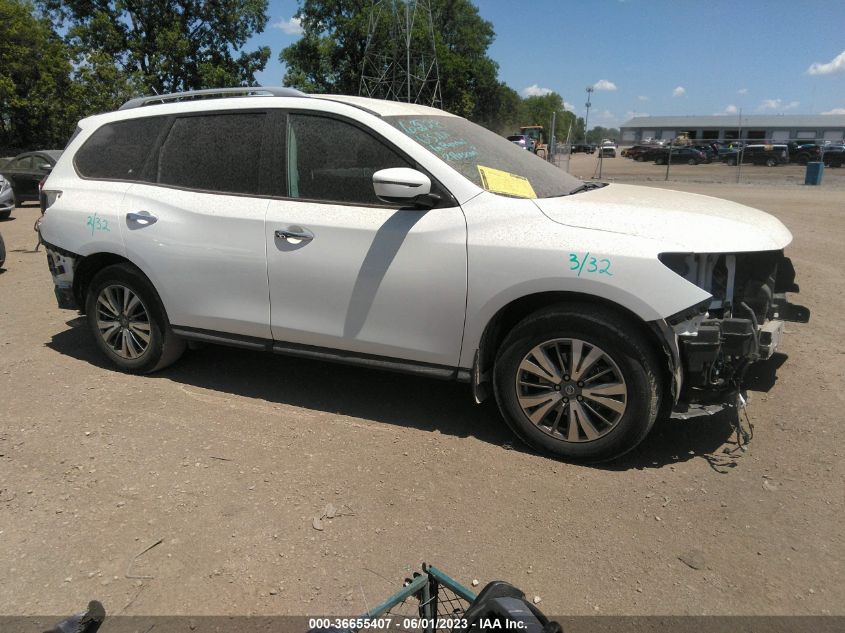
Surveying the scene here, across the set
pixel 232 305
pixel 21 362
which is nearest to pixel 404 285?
pixel 232 305

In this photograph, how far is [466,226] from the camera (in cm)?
358

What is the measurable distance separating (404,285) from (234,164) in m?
1.49

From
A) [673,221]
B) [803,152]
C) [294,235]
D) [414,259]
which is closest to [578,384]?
[673,221]

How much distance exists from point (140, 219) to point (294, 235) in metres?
1.28

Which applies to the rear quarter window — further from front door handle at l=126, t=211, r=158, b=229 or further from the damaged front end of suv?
the damaged front end of suv

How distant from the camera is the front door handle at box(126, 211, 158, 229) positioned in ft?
14.6

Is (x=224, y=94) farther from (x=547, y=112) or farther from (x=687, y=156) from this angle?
(x=547, y=112)

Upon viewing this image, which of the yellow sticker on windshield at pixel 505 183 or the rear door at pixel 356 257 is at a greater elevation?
the yellow sticker on windshield at pixel 505 183

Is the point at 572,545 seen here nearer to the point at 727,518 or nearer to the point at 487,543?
the point at 487,543

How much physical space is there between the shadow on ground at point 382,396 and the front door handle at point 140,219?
3.71 ft

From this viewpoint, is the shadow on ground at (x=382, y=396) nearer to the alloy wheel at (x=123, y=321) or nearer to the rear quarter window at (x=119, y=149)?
the alloy wheel at (x=123, y=321)

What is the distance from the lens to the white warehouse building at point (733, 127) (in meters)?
76.8

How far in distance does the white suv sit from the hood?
0.01 metres

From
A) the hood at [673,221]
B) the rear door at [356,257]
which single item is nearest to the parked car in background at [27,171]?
the rear door at [356,257]
